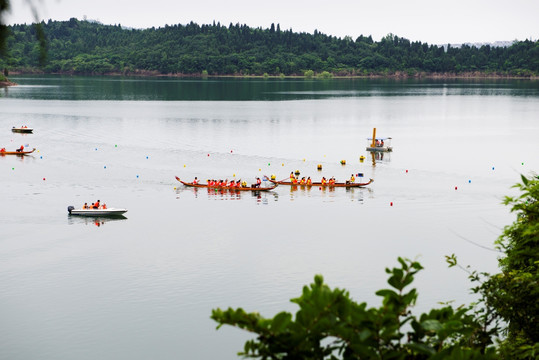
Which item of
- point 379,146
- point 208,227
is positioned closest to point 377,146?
point 379,146

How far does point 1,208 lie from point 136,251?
21.8 metres

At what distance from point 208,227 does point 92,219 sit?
1207 cm

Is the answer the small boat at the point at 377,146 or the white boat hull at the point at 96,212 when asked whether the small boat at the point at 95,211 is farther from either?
the small boat at the point at 377,146

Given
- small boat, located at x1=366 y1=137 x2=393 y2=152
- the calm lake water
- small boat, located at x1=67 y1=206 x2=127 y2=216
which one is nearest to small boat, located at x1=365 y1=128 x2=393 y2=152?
small boat, located at x1=366 y1=137 x2=393 y2=152

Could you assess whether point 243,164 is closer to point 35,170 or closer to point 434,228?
point 35,170

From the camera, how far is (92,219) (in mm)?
63344

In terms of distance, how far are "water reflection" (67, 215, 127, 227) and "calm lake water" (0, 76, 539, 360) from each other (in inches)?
13.9

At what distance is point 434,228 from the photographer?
200 ft

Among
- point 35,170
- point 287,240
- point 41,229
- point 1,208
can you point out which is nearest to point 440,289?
point 287,240

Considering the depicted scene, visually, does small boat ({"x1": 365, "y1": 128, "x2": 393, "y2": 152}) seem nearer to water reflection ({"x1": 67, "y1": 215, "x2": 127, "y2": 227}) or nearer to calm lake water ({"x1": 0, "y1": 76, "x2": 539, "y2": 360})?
calm lake water ({"x1": 0, "y1": 76, "x2": 539, "y2": 360})

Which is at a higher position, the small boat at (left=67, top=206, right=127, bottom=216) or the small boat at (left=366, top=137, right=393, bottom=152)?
the small boat at (left=366, top=137, right=393, bottom=152)

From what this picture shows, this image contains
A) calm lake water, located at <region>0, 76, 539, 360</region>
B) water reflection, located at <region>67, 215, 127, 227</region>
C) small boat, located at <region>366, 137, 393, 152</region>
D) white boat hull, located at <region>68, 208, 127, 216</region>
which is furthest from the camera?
small boat, located at <region>366, 137, 393, 152</region>

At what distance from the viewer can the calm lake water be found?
→ 4009cm

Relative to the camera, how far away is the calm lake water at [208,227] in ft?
132
